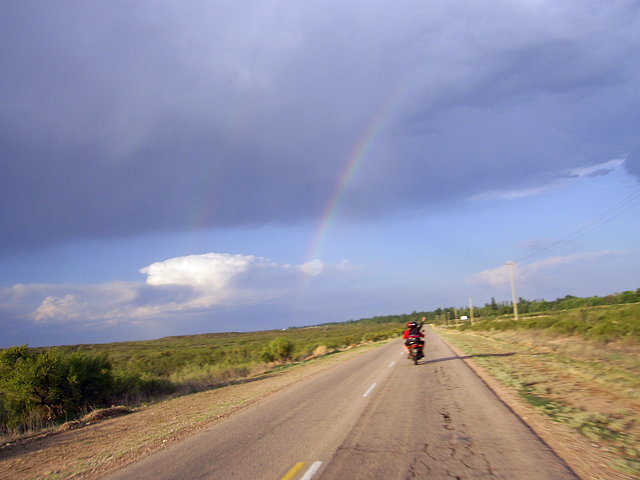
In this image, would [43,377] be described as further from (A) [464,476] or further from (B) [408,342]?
(A) [464,476]

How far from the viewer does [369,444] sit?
6965 millimetres

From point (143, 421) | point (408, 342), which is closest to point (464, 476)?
point (143, 421)

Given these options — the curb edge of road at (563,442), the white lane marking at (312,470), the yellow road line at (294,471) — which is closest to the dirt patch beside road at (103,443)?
the yellow road line at (294,471)

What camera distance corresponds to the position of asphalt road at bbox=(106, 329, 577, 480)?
5.72 meters

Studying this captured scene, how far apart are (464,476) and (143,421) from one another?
9689 millimetres

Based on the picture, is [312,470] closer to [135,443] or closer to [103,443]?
[135,443]

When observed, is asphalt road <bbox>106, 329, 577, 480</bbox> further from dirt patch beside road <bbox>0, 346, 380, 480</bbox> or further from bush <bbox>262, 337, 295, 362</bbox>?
bush <bbox>262, 337, 295, 362</bbox>

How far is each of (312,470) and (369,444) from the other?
4.83 ft

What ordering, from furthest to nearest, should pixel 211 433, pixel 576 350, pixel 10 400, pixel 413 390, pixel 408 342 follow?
1. pixel 576 350
2. pixel 408 342
3. pixel 10 400
4. pixel 413 390
5. pixel 211 433

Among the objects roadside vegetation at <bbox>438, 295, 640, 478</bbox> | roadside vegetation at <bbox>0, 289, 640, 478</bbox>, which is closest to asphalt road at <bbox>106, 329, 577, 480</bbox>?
roadside vegetation at <bbox>438, 295, 640, 478</bbox>

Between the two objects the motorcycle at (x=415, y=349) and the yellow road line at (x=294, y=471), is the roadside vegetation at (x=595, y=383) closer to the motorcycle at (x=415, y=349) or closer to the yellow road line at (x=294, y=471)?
the motorcycle at (x=415, y=349)

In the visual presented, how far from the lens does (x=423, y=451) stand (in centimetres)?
651

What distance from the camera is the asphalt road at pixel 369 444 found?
5.72 meters

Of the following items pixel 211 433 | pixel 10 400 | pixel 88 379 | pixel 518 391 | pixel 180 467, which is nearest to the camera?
pixel 180 467
